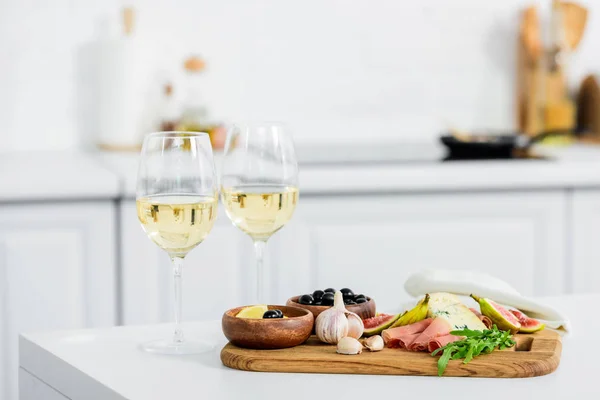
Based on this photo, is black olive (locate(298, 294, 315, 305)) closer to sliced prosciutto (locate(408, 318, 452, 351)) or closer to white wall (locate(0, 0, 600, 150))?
sliced prosciutto (locate(408, 318, 452, 351))

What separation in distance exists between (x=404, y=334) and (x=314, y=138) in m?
1.98

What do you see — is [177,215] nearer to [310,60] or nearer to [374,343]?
[374,343]

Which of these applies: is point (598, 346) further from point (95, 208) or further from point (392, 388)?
point (95, 208)

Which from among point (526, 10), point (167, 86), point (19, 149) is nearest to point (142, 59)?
point (167, 86)

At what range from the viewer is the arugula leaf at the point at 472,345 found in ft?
2.84

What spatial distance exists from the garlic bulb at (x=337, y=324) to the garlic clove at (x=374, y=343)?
26 millimetres

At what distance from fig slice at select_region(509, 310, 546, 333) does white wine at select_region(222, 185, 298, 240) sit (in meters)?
0.27

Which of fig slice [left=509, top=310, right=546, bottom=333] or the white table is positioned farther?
fig slice [left=509, top=310, right=546, bottom=333]

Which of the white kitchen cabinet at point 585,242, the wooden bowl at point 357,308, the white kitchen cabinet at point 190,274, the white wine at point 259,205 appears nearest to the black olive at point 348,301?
the wooden bowl at point 357,308

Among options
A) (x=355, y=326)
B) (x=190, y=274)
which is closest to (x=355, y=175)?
(x=190, y=274)

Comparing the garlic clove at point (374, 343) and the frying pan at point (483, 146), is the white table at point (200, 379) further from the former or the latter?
the frying pan at point (483, 146)

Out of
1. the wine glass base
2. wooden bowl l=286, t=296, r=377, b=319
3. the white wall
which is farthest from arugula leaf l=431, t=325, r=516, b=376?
the white wall

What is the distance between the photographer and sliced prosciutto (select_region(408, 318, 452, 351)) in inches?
35.8

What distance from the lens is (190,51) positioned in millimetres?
2811
